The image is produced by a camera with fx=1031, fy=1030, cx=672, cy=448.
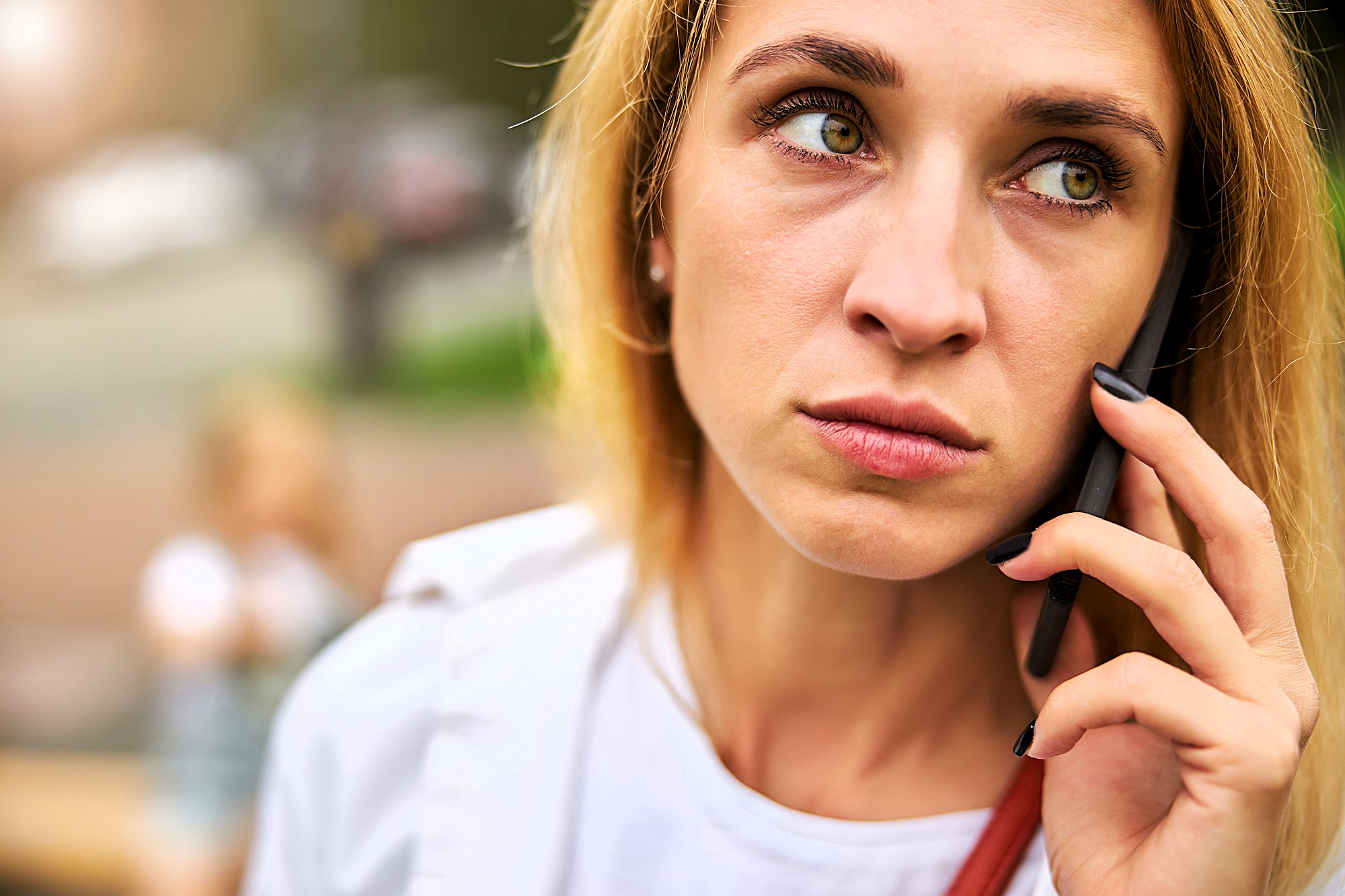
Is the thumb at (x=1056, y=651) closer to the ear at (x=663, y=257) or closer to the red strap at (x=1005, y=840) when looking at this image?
the red strap at (x=1005, y=840)

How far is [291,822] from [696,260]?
122cm

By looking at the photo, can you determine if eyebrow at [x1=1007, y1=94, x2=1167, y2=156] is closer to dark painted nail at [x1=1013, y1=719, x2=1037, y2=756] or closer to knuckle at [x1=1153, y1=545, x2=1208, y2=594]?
knuckle at [x1=1153, y1=545, x2=1208, y2=594]

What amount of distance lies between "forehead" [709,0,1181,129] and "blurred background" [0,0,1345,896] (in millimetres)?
2782

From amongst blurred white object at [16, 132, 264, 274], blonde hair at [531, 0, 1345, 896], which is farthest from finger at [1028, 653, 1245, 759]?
blurred white object at [16, 132, 264, 274]

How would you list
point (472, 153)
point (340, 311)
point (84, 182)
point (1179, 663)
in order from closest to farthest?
1. point (1179, 663)
2. point (340, 311)
3. point (472, 153)
4. point (84, 182)

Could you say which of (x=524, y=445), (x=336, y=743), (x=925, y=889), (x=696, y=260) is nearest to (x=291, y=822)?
(x=336, y=743)

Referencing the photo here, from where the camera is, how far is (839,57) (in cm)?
121

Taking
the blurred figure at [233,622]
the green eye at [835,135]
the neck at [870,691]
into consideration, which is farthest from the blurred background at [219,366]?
the green eye at [835,135]

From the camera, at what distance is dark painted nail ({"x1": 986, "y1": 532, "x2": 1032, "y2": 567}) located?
130cm

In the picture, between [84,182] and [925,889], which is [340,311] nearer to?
[84,182]

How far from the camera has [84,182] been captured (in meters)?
11.3

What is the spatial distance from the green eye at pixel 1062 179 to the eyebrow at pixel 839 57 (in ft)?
0.69

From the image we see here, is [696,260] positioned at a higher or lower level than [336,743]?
higher

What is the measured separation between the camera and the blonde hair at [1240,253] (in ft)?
4.34
